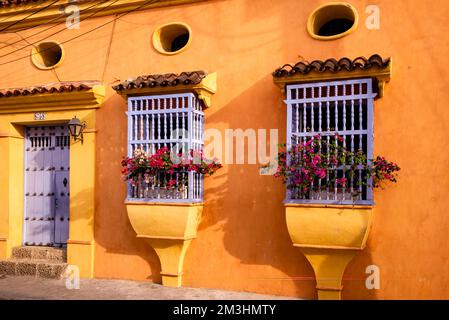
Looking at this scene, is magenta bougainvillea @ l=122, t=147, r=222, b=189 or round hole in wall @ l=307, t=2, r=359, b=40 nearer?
round hole in wall @ l=307, t=2, r=359, b=40

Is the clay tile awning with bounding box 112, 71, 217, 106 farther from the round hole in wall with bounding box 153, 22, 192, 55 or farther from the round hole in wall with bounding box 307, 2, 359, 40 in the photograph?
the round hole in wall with bounding box 307, 2, 359, 40

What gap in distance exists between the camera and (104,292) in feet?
25.1

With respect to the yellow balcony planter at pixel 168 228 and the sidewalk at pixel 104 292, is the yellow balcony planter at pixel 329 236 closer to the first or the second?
the sidewalk at pixel 104 292

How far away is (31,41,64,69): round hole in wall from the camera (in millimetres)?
9219

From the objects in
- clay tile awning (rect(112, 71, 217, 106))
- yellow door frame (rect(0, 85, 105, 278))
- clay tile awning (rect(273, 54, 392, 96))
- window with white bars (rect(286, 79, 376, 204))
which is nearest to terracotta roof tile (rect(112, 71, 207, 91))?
clay tile awning (rect(112, 71, 217, 106))

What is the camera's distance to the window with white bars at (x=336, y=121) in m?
6.63

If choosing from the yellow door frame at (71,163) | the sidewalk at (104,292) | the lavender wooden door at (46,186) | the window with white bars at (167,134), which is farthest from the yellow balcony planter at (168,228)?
the lavender wooden door at (46,186)

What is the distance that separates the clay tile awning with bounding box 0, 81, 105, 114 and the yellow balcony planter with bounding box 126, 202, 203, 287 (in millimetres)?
2024

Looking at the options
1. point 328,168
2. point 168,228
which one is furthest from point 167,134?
point 328,168

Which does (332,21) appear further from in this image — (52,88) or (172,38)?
(52,88)

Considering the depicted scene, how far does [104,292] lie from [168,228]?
4.48 feet

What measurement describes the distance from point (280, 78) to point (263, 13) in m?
1.28
